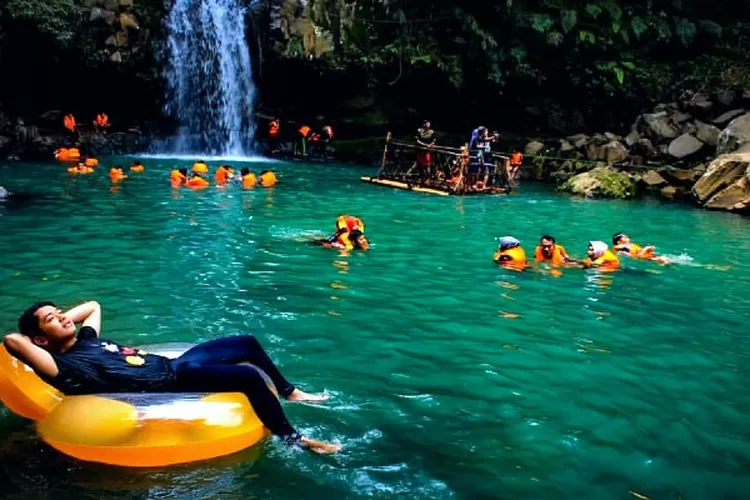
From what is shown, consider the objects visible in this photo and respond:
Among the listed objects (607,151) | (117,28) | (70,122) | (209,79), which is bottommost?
(607,151)

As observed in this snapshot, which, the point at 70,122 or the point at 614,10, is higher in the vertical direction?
the point at 614,10

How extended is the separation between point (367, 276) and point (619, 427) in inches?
214

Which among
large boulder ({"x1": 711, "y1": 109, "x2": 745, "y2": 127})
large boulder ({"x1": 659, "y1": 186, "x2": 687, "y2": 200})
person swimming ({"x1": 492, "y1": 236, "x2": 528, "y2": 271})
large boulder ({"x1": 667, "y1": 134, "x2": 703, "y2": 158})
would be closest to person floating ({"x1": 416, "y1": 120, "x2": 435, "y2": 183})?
large boulder ({"x1": 659, "y1": 186, "x2": 687, "y2": 200})

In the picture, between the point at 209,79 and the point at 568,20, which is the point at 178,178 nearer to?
the point at 209,79

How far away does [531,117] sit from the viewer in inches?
1237

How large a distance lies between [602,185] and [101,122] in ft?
62.1

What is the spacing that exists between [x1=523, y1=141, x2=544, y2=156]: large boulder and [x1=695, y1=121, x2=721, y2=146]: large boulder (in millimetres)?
5480

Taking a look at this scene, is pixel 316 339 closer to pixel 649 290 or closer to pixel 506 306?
pixel 506 306

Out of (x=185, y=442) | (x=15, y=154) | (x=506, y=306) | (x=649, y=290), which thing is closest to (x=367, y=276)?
(x=506, y=306)

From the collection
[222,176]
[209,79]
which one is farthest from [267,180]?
[209,79]

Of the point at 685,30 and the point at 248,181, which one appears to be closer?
the point at 248,181

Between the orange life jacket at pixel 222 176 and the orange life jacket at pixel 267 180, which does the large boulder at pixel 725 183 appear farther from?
the orange life jacket at pixel 222 176

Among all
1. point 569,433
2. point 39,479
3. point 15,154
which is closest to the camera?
point 39,479

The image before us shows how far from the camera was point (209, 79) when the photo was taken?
105 feet
